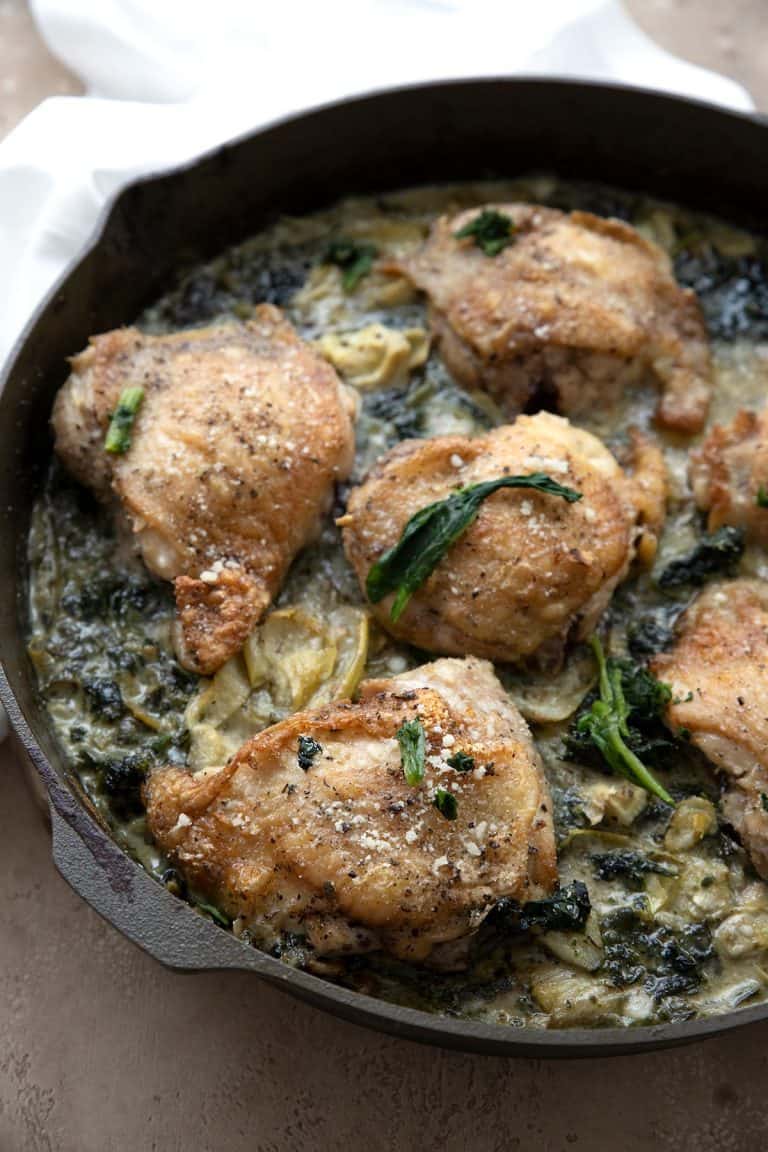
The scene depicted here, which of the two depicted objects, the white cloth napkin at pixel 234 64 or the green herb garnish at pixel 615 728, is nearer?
the green herb garnish at pixel 615 728

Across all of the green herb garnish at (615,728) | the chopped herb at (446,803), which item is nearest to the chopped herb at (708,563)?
the green herb garnish at (615,728)

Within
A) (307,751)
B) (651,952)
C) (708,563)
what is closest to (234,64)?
(708,563)

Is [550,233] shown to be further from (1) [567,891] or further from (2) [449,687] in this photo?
(1) [567,891]

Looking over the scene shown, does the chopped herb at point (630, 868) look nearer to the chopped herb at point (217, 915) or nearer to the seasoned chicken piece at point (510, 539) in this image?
the seasoned chicken piece at point (510, 539)

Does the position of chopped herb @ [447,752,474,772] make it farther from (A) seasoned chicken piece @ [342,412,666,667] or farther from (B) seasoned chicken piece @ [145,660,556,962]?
(A) seasoned chicken piece @ [342,412,666,667]

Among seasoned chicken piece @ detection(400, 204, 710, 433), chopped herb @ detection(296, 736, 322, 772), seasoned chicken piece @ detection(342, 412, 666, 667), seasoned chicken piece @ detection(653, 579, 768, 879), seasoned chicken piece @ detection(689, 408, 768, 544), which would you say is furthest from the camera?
seasoned chicken piece @ detection(400, 204, 710, 433)

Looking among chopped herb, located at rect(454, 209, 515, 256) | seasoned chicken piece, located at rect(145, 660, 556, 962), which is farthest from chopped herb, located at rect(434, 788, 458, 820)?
chopped herb, located at rect(454, 209, 515, 256)

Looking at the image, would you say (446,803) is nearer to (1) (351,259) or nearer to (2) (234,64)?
(1) (351,259)
